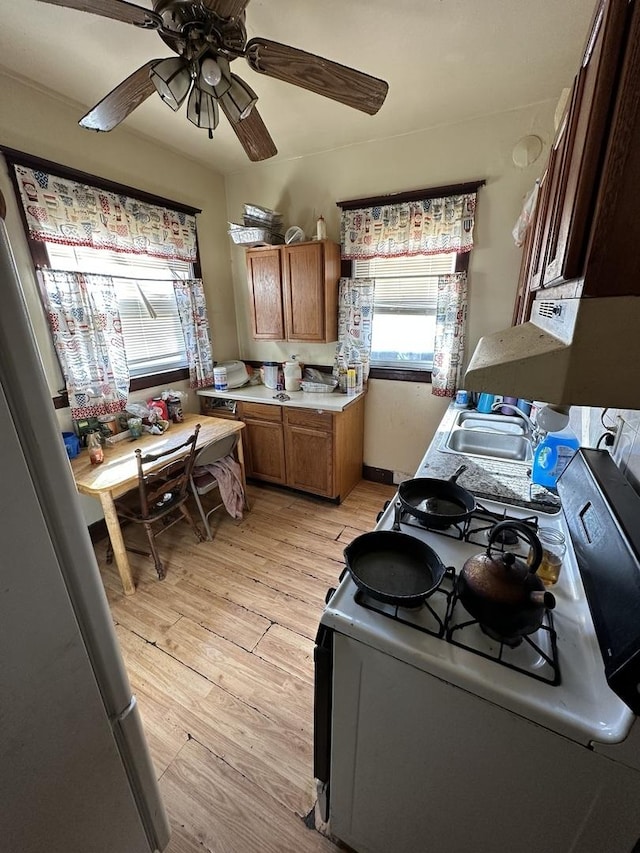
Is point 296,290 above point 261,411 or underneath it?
above

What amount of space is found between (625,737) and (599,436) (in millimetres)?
986

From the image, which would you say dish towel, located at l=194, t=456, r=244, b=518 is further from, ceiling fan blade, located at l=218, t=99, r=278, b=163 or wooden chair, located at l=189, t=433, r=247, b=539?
ceiling fan blade, located at l=218, t=99, r=278, b=163

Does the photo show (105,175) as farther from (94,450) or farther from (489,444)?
(489,444)

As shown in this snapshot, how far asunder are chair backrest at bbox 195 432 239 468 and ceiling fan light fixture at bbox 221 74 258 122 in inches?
68.1

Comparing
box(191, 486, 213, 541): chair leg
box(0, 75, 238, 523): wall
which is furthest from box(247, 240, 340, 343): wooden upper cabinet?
box(191, 486, 213, 541): chair leg

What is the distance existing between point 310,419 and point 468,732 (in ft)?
7.01

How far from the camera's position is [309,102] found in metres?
2.01

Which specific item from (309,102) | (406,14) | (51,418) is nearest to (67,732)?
(51,418)

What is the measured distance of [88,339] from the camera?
7.34 ft

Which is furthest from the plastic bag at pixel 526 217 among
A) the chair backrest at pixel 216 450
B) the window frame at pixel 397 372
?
the chair backrest at pixel 216 450

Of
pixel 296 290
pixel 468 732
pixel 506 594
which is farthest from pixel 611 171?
pixel 296 290

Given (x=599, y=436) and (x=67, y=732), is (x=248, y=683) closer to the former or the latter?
(x=67, y=732)

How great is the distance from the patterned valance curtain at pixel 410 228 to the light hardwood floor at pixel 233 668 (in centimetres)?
211

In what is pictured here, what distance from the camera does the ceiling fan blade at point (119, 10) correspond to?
1065 millimetres
